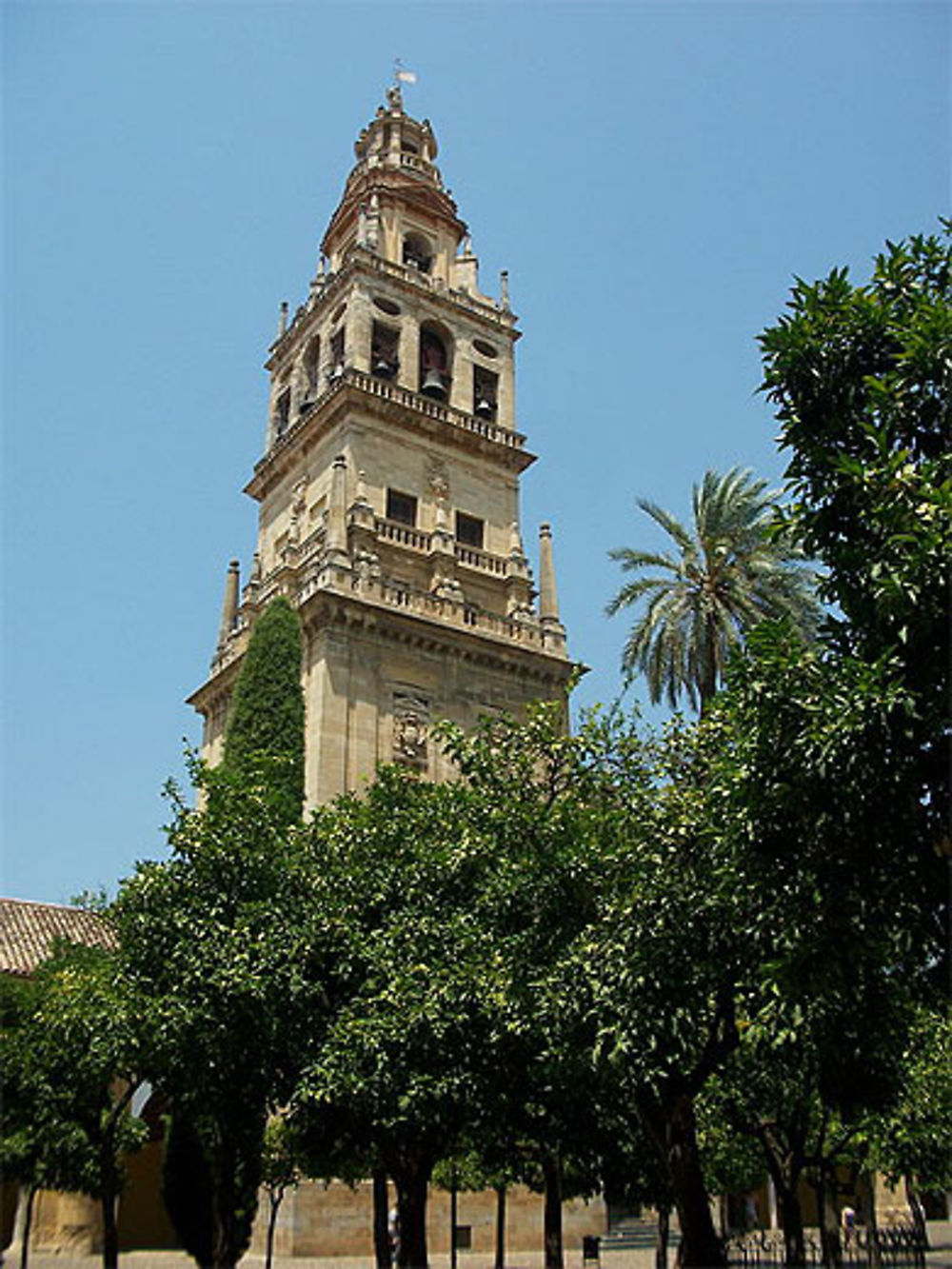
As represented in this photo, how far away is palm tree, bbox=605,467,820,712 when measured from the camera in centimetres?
2602

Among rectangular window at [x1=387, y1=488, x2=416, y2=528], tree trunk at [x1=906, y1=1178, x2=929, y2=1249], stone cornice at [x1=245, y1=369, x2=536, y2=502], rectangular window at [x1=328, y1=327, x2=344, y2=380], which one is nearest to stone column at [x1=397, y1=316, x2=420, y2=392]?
stone cornice at [x1=245, y1=369, x2=536, y2=502]

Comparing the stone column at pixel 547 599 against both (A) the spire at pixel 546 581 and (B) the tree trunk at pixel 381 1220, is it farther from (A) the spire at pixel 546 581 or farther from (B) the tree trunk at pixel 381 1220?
(B) the tree trunk at pixel 381 1220

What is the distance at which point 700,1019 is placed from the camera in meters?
14.8

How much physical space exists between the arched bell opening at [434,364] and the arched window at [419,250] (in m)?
4.72

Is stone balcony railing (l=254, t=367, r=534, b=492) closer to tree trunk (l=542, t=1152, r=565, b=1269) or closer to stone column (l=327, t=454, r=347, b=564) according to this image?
stone column (l=327, t=454, r=347, b=564)

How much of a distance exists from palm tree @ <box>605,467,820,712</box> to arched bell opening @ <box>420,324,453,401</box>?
16274 mm

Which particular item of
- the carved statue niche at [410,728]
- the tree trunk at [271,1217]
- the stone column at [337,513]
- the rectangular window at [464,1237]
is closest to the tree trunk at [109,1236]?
the tree trunk at [271,1217]

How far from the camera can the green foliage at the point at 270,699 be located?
1091 inches

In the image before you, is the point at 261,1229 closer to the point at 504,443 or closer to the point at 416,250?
the point at 504,443

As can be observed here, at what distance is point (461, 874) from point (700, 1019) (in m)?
4.98

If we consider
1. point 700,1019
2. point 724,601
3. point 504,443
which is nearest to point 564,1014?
point 700,1019

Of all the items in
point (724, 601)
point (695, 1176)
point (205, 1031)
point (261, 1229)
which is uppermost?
point (724, 601)

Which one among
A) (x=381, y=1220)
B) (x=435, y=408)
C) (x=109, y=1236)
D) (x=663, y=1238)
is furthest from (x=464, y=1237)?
(x=435, y=408)

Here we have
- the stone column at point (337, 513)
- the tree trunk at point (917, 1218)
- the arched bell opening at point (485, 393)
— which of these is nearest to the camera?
the tree trunk at point (917, 1218)
